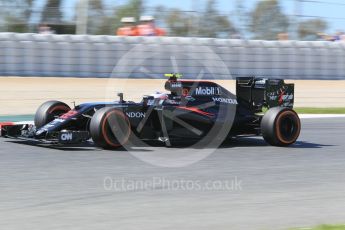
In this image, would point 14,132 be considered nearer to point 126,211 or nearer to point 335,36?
point 126,211

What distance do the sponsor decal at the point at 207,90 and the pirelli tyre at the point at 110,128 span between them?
1353mm

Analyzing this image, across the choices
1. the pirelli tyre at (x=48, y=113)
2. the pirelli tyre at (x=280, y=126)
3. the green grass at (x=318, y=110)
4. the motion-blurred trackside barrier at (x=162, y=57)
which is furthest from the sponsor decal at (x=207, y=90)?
the motion-blurred trackside barrier at (x=162, y=57)

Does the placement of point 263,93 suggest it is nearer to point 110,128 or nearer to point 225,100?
point 225,100

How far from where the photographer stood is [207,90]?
10.3 metres

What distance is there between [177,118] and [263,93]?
1.65 meters

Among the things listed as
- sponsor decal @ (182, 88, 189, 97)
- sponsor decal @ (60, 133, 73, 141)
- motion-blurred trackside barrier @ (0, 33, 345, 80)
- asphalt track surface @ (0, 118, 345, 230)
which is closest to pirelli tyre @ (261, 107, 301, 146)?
asphalt track surface @ (0, 118, 345, 230)

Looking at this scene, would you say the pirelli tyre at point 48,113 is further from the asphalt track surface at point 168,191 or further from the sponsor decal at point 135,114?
the sponsor decal at point 135,114

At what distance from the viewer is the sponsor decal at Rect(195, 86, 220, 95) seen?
10.2 metres

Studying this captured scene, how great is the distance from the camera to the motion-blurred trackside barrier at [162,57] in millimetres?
18672

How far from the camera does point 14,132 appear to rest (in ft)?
32.4

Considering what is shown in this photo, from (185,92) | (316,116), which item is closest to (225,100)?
(185,92)

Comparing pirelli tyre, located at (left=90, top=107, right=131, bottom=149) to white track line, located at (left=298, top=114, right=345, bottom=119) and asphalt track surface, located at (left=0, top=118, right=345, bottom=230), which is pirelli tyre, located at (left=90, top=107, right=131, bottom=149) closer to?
asphalt track surface, located at (left=0, top=118, right=345, bottom=230)

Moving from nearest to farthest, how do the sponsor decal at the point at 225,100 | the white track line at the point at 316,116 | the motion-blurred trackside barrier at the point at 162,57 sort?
the sponsor decal at the point at 225,100 → the white track line at the point at 316,116 → the motion-blurred trackside barrier at the point at 162,57

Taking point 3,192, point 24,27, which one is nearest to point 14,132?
point 3,192
